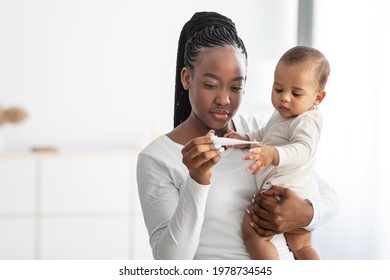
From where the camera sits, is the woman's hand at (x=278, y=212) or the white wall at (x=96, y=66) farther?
the white wall at (x=96, y=66)

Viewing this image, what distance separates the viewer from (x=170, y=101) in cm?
323

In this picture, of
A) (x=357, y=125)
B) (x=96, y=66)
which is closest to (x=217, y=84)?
(x=357, y=125)

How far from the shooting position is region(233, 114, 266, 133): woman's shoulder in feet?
4.09

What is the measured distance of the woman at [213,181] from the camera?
43.5 inches

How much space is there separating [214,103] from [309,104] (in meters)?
0.17

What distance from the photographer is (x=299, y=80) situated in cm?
110

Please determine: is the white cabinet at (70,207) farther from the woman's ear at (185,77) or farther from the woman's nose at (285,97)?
the woman's nose at (285,97)

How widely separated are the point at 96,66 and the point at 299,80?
83.8 inches

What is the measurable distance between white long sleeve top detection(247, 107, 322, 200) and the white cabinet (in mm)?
1802

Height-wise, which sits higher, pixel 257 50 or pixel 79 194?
pixel 257 50

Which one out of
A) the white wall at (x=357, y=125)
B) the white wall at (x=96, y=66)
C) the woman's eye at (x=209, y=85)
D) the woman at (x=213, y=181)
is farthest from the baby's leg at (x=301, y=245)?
the white wall at (x=96, y=66)

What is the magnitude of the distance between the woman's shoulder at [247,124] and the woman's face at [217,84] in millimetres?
80

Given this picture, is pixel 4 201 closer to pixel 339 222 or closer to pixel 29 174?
pixel 29 174

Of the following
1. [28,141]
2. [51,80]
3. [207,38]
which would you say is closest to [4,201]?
[28,141]
